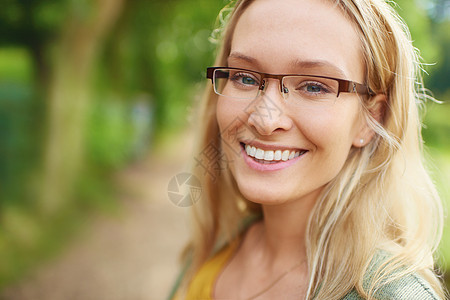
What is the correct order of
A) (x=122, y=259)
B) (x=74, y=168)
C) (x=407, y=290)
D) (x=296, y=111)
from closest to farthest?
(x=407, y=290) < (x=296, y=111) < (x=122, y=259) < (x=74, y=168)

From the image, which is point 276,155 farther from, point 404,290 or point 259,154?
point 404,290

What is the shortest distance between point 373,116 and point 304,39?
0.43 meters

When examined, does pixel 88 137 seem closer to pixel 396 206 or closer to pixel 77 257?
pixel 77 257

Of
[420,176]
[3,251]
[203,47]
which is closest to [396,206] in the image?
[420,176]

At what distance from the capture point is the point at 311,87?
1.37 meters

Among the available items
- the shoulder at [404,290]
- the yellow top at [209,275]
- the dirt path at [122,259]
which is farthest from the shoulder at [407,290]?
the dirt path at [122,259]

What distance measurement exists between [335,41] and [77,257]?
446 centimetres

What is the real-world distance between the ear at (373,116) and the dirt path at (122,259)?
134 inches

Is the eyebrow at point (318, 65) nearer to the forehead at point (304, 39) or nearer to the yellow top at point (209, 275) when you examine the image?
the forehead at point (304, 39)

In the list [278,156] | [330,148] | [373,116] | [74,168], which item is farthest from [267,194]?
[74,168]

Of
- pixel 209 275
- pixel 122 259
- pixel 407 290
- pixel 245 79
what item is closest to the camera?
pixel 407 290

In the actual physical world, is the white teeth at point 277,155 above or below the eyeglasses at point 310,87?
below

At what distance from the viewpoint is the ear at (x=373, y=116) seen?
4.80 feet

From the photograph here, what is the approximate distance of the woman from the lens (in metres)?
1.31
